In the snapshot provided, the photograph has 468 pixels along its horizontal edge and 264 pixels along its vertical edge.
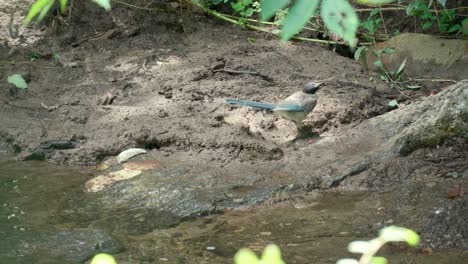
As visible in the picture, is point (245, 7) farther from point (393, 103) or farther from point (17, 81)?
point (17, 81)

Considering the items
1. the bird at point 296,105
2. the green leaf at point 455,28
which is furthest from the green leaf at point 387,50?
the bird at point 296,105

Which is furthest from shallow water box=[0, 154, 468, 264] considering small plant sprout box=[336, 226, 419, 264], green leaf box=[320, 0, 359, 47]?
green leaf box=[320, 0, 359, 47]

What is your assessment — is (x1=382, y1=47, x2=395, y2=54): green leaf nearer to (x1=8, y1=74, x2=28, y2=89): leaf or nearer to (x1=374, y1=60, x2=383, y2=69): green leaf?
(x1=374, y1=60, x2=383, y2=69): green leaf

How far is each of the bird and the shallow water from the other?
1.13m

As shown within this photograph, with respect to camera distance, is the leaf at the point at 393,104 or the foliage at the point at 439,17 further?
the foliage at the point at 439,17

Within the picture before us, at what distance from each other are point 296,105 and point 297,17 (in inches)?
166

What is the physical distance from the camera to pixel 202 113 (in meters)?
5.67

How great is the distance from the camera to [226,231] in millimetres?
3824

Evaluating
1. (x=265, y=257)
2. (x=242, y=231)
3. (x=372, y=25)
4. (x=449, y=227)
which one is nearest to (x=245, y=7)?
(x=372, y=25)

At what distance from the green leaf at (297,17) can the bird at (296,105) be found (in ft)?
13.7

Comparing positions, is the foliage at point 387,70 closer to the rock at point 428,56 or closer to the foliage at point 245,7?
the rock at point 428,56

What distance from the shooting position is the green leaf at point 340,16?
101 centimetres

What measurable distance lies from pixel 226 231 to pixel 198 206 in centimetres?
40

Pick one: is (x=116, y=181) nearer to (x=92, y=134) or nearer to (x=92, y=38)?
(x=92, y=134)
